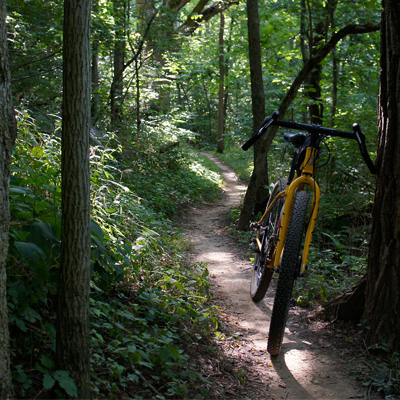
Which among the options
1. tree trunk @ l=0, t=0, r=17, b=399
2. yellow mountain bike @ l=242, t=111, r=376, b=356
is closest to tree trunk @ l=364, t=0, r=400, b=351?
yellow mountain bike @ l=242, t=111, r=376, b=356

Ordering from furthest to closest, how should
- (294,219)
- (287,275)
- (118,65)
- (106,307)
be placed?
(118,65)
(294,219)
(287,275)
(106,307)

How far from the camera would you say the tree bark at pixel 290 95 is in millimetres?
6856

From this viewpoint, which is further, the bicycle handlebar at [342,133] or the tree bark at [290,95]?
the tree bark at [290,95]

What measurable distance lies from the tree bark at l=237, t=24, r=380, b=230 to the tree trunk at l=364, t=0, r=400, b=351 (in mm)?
3877

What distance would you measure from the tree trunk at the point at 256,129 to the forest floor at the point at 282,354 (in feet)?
8.70

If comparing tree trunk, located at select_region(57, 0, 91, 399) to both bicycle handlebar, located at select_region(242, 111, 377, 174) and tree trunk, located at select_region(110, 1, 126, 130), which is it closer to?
bicycle handlebar, located at select_region(242, 111, 377, 174)

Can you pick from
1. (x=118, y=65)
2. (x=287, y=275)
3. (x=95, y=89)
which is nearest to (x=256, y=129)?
(x=95, y=89)

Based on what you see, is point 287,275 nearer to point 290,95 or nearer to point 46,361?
point 46,361

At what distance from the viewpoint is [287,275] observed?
331 centimetres

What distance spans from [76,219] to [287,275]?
1.88 meters

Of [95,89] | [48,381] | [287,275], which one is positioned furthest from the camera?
[95,89]

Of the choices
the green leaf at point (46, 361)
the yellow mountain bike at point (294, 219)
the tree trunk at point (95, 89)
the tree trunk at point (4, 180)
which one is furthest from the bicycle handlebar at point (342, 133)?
the tree trunk at point (95, 89)

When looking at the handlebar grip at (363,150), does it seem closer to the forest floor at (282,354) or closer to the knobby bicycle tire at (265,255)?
the knobby bicycle tire at (265,255)

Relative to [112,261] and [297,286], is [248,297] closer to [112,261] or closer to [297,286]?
[297,286]
